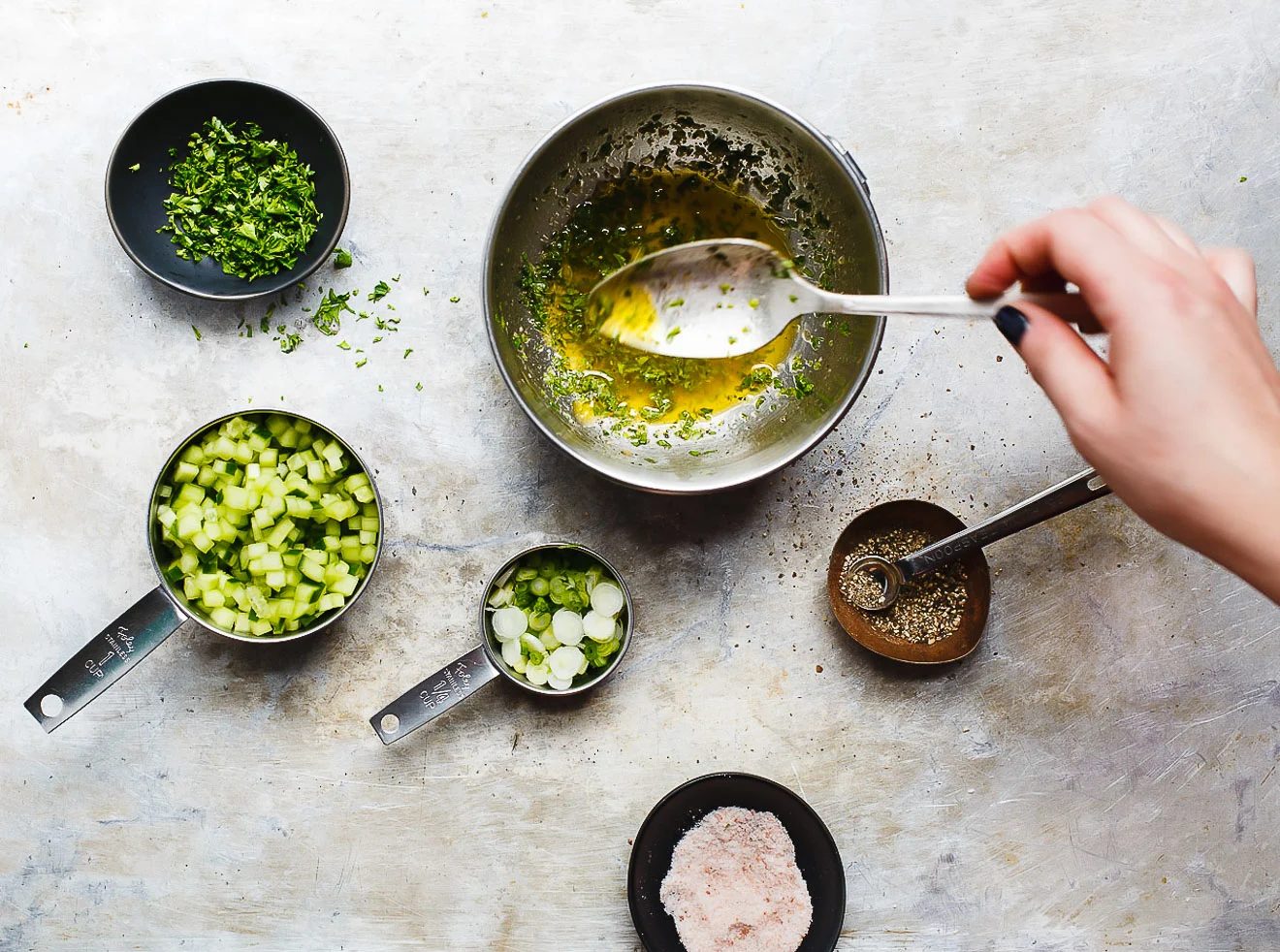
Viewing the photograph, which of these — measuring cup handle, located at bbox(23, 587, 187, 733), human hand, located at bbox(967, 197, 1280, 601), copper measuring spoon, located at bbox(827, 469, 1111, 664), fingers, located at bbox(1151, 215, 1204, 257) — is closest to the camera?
human hand, located at bbox(967, 197, 1280, 601)

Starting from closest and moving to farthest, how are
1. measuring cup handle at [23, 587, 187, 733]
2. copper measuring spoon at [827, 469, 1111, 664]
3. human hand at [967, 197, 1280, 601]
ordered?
human hand at [967, 197, 1280, 601], measuring cup handle at [23, 587, 187, 733], copper measuring spoon at [827, 469, 1111, 664]

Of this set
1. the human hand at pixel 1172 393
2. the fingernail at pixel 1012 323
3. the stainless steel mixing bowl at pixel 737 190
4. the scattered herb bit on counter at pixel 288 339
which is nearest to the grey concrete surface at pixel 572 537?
the scattered herb bit on counter at pixel 288 339

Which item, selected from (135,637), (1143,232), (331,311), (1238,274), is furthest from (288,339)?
(1238,274)

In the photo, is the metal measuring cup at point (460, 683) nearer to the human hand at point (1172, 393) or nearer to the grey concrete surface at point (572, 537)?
the grey concrete surface at point (572, 537)

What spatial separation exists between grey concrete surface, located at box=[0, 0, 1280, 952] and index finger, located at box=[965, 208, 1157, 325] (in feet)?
2.48

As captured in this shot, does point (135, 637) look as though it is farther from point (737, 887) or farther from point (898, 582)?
point (898, 582)

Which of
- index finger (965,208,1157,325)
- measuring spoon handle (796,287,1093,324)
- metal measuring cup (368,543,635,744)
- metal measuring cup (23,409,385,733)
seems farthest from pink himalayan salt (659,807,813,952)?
index finger (965,208,1157,325)

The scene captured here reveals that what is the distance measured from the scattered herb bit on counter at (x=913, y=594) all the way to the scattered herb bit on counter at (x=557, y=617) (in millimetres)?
524

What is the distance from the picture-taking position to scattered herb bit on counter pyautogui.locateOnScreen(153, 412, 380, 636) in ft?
6.28

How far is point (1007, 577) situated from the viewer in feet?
6.81

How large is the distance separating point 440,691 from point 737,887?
0.78 metres

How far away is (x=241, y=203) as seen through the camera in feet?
6.43

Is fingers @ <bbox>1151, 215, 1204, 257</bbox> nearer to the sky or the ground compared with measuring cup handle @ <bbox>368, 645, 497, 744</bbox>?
nearer to the sky

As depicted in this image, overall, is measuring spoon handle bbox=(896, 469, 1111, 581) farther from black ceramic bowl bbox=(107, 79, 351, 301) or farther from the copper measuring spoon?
black ceramic bowl bbox=(107, 79, 351, 301)
